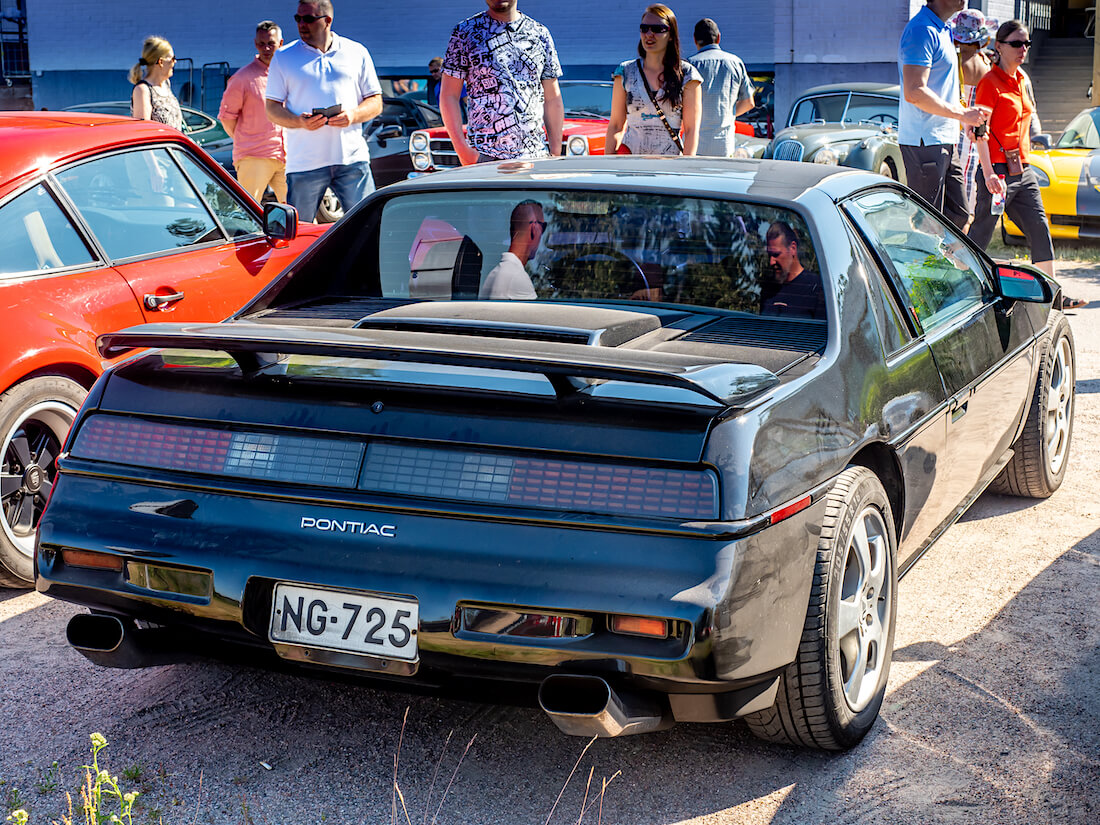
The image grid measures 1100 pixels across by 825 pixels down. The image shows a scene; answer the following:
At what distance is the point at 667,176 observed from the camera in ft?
12.0

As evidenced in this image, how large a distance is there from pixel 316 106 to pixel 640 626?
Answer: 554 cm

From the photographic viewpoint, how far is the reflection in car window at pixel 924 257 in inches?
148

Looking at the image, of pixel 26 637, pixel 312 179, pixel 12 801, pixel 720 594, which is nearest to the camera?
pixel 720 594

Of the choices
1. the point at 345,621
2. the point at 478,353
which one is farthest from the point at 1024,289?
the point at 345,621

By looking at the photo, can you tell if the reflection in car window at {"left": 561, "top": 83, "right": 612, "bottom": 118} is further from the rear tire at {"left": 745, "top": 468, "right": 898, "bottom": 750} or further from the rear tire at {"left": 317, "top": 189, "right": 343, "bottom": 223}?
the rear tire at {"left": 745, "top": 468, "right": 898, "bottom": 750}

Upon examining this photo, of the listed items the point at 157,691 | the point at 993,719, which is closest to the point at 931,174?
the point at 993,719

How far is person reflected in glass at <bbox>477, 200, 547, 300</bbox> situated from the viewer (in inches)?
142

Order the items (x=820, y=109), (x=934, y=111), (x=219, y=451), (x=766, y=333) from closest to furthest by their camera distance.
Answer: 1. (x=219, y=451)
2. (x=766, y=333)
3. (x=934, y=111)
4. (x=820, y=109)

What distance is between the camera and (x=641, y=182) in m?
3.60

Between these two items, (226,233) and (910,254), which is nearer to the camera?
(910,254)

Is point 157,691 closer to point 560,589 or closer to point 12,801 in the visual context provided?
point 12,801

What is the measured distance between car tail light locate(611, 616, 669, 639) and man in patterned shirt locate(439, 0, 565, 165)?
4350 millimetres

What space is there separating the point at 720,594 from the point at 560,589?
0.31 m

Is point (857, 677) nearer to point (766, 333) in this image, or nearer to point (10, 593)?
point (766, 333)
